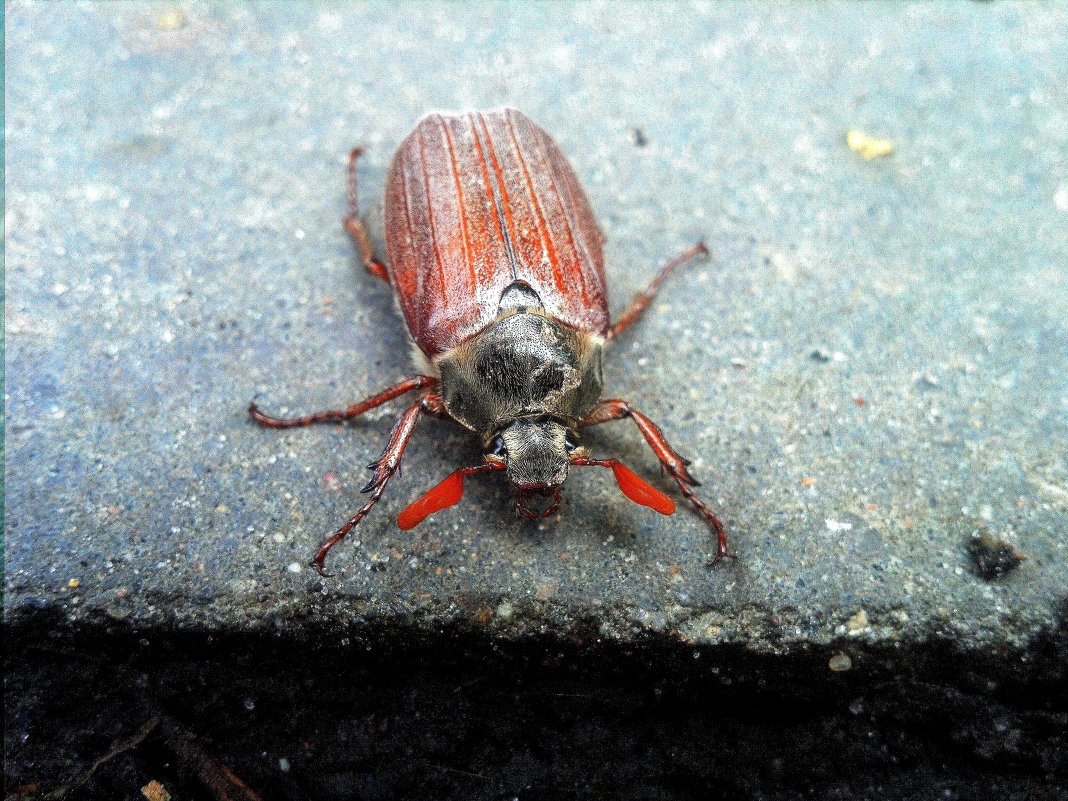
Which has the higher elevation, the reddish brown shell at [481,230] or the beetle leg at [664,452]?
the reddish brown shell at [481,230]

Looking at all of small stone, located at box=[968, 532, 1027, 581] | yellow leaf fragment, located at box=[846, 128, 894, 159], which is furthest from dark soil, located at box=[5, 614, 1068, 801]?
yellow leaf fragment, located at box=[846, 128, 894, 159]

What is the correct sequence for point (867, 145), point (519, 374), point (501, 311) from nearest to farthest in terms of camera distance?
point (519, 374) → point (501, 311) → point (867, 145)

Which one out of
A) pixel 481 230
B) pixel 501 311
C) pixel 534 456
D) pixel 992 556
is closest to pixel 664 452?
pixel 534 456

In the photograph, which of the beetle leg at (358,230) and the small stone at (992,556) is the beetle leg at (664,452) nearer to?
the small stone at (992,556)

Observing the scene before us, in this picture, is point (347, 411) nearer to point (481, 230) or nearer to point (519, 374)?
point (519, 374)

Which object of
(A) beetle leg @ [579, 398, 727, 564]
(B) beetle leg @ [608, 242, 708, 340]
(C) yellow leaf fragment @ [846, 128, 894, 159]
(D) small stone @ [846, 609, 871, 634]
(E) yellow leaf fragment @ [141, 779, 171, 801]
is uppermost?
(C) yellow leaf fragment @ [846, 128, 894, 159]

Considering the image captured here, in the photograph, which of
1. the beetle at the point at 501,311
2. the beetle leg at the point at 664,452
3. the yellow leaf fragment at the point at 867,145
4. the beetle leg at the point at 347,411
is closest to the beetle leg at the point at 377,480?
the beetle at the point at 501,311

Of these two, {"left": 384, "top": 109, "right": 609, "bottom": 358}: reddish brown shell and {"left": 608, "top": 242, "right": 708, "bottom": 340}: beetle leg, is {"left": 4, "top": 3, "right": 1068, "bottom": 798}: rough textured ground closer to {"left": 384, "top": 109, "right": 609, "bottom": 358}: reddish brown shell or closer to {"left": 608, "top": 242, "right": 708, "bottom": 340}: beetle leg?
{"left": 608, "top": 242, "right": 708, "bottom": 340}: beetle leg
